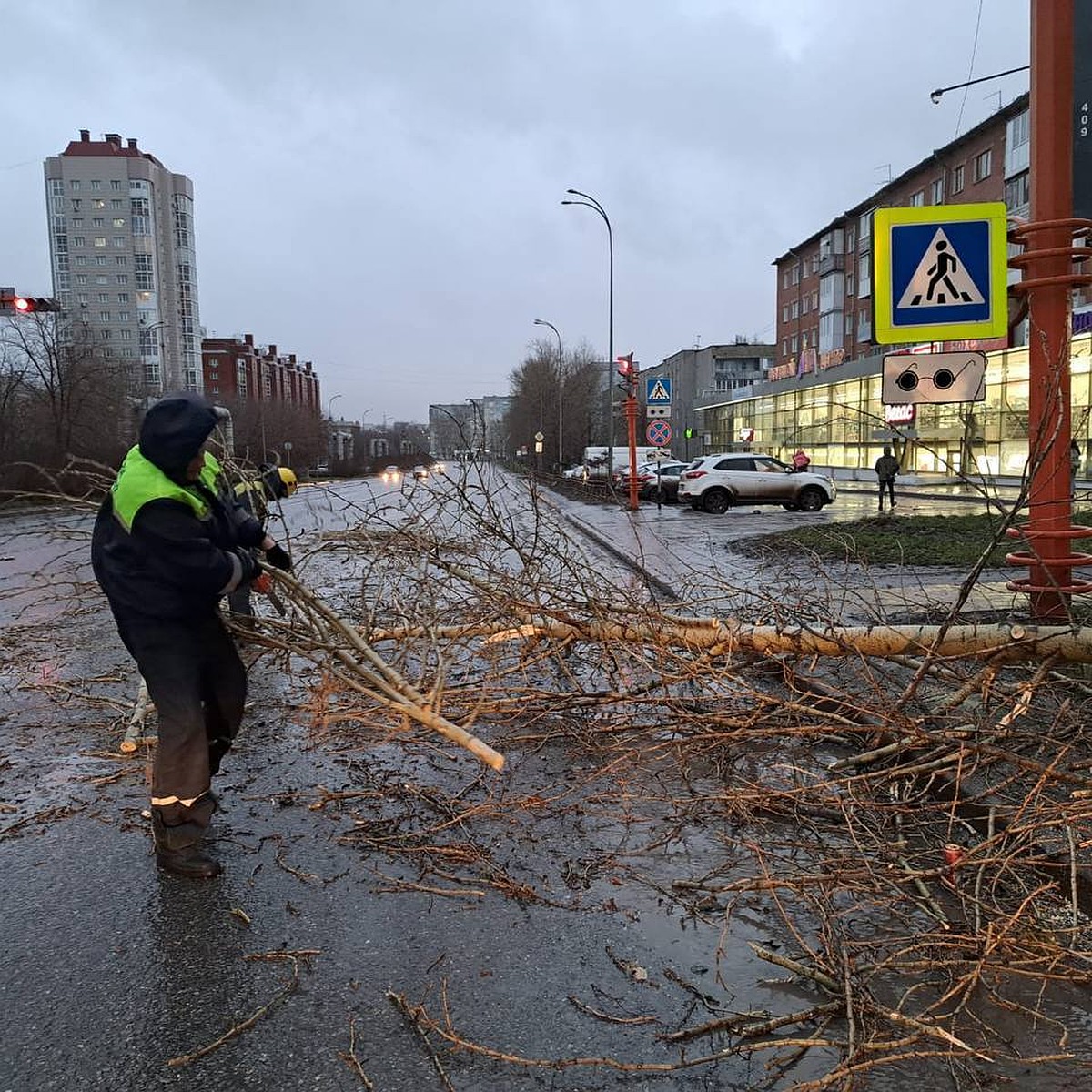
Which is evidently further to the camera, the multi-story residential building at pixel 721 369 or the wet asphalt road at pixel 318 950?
the multi-story residential building at pixel 721 369

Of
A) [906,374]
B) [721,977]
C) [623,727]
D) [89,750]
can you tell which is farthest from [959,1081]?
[89,750]

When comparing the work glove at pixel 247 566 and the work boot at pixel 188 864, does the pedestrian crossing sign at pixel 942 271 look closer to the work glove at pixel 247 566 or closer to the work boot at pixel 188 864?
the work glove at pixel 247 566

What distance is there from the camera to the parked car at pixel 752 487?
24.7 m

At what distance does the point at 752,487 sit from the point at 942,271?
779 inches

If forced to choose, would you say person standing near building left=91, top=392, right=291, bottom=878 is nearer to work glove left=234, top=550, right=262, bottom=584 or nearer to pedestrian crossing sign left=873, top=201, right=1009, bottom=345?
work glove left=234, top=550, right=262, bottom=584

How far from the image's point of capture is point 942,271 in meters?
5.40

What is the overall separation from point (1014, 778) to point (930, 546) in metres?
10.0

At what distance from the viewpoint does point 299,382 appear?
146125 mm

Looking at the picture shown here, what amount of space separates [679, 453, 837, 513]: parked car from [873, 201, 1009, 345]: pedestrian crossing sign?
19.3 meters

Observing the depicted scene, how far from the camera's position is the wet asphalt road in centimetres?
236

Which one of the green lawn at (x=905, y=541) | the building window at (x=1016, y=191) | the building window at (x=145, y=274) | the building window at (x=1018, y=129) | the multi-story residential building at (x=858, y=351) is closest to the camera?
the green lawn at (x=905, y=541)

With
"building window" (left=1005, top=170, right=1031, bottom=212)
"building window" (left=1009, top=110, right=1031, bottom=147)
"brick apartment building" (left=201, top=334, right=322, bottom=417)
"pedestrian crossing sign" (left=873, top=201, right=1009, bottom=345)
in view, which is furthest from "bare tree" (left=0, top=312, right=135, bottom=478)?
"brick apartment building" (left=201, top=334, right=322, bottom=417)

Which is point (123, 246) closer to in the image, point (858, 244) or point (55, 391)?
point (55, 391)

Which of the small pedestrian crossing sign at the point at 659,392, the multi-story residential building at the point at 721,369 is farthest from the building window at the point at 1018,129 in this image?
the multi-story residential building at the point at 721,369
